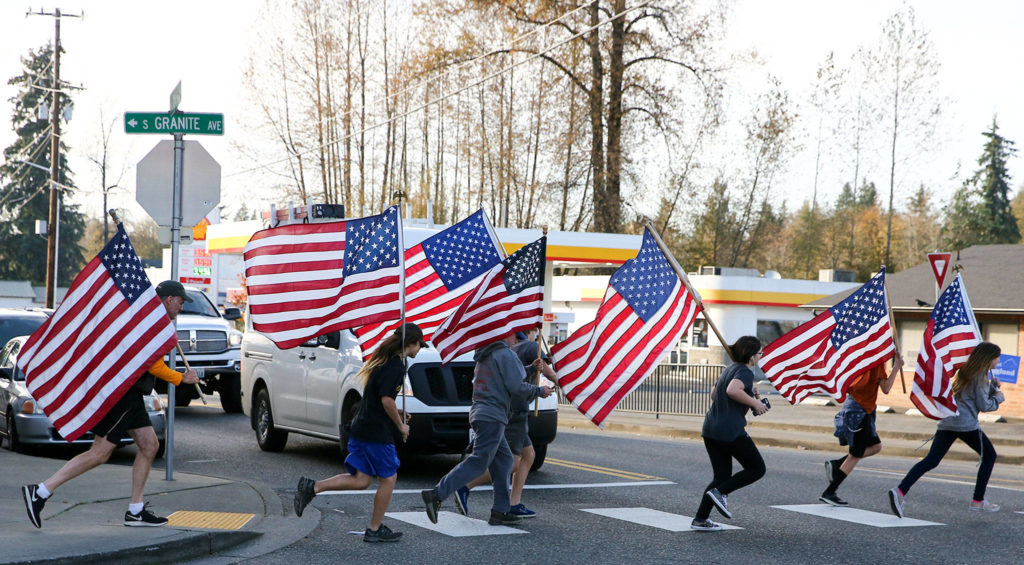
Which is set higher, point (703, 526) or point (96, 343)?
point (96, 343)

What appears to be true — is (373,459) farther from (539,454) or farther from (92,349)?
(539,454)

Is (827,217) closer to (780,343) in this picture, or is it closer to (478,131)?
(478,131)

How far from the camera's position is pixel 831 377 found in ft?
33.9

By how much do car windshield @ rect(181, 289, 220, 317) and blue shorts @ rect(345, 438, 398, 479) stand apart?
1263 cm

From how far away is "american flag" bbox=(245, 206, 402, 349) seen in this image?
9.10 metres

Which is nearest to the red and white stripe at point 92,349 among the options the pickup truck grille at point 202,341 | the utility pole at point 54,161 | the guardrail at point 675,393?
the pickup truck grille at point 202,341

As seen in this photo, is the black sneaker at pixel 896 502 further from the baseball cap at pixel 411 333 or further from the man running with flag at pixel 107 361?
the man running with flag at pixel 107 361

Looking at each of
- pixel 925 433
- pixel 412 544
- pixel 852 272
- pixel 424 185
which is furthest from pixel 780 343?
pixel 852 272

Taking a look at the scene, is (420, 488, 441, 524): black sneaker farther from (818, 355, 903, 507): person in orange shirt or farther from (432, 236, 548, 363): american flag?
(818, 355, 903, 507): person in orange shirt

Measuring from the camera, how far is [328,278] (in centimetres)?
922

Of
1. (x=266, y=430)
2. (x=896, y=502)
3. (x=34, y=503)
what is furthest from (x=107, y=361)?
(x=896, y=502)

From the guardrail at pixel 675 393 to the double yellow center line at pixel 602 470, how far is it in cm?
1091

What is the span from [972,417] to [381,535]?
6.02 m

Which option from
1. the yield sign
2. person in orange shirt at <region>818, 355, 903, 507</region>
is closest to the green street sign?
person in orange shirt at <region>818, 355, 903, 507</region>
